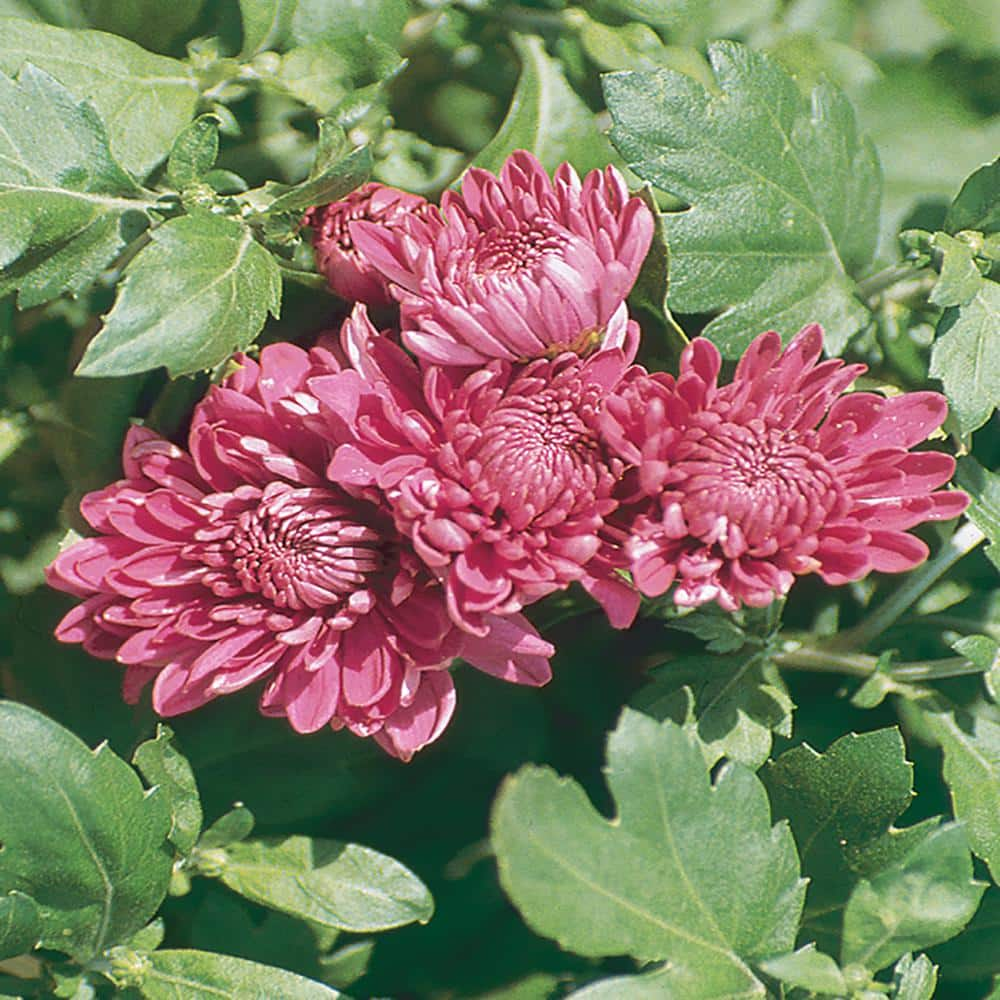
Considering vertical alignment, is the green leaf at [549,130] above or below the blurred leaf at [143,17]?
below

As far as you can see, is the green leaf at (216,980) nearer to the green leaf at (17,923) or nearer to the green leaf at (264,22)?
the green leaf at (17,923)

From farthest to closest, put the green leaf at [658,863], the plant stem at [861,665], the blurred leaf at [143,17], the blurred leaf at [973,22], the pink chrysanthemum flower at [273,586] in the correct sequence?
the blurred leaf at [973,22], the blurred leaf at [143,17], the plant stem at [861,665], the pink chrysanthemum flower at [273,586], the green leaf at [658,863]

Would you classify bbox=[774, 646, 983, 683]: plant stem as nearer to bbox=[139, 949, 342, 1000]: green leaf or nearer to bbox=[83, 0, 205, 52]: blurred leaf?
bbox=[139, 949, 342, 1000]: green leaf

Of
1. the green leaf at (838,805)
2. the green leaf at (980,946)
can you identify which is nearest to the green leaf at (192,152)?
the green leaf at (838,805)

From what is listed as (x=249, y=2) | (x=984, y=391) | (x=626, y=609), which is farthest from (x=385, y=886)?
(x=249, y=2)

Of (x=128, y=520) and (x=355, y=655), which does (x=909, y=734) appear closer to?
(x=355, y=655)

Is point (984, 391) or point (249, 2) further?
point (249, 2)

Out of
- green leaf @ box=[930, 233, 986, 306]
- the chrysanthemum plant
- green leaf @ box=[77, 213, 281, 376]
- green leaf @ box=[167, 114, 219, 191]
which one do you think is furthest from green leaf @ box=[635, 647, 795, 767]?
green leaf @ box=[167, 114, 219, 191]
